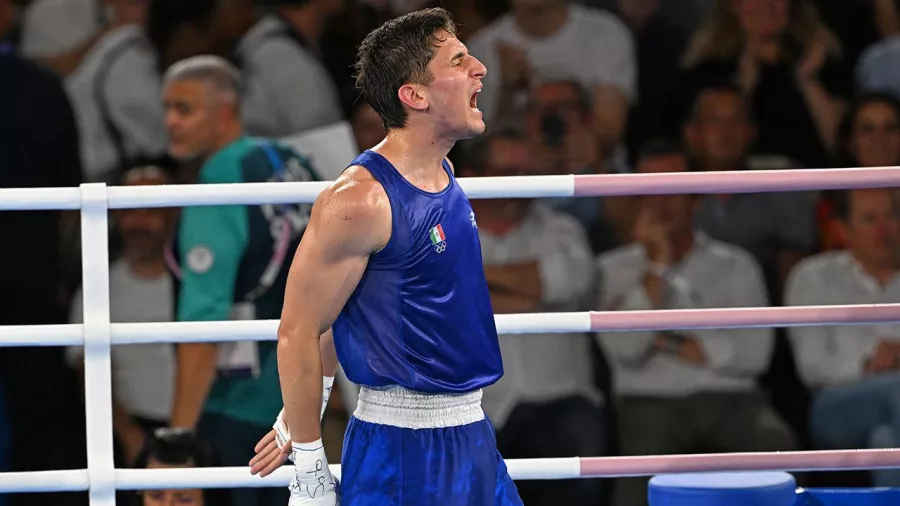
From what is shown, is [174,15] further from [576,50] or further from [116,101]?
[576,50]

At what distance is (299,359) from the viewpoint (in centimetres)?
197

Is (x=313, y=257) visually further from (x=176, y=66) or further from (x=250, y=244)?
(x=176, y=66)

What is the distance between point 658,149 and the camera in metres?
4.05

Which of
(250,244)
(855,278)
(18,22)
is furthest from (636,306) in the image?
(18,22)

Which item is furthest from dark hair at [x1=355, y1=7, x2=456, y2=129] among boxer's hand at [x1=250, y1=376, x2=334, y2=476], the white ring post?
the white ring post

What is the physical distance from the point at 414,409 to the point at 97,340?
0.78 metres

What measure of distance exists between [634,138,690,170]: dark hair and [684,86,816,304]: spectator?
7 cm

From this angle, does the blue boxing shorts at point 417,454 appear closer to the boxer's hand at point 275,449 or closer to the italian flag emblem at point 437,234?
the boxer's hand at point 275,449

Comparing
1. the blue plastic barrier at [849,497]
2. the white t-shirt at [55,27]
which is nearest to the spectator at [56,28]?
the white t-shirt at [55,27]

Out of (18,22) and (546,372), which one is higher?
(18,22)

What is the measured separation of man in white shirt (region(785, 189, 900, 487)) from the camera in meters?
3.81

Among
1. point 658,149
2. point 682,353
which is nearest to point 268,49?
point 658,149

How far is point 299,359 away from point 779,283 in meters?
2.38

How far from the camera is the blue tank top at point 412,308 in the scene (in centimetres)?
202
